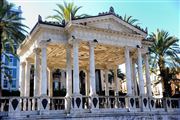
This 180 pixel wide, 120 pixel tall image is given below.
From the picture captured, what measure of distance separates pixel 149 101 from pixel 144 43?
23.2 ft

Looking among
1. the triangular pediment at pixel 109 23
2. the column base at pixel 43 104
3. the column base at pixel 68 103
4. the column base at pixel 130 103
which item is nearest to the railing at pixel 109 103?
the column base at pixel 130 103

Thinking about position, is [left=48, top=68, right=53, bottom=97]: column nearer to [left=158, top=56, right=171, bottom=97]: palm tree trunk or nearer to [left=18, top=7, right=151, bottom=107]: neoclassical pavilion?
[left=18, top=7, right=151, bottom=107]: neoclassical pavilion

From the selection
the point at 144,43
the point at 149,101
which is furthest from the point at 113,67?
the point at 149,101

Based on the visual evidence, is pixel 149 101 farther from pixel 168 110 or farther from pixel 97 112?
pixel 97 112

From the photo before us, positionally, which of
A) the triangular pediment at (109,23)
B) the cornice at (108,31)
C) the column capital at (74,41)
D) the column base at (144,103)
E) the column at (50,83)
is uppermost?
the triangular pediment at (109,23)

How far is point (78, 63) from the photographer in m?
25.3

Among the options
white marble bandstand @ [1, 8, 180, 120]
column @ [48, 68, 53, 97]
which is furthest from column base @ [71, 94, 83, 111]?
column @ [48, 68, 53, 97]

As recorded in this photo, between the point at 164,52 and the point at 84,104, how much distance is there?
17498mm

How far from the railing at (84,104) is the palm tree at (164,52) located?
24.2ft

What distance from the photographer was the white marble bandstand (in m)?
23.1

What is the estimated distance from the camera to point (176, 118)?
28.7 m

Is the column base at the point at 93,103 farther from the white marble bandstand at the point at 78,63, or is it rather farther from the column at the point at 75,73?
the column at the point at 75,73

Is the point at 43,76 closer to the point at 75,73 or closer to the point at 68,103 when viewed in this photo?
the point at 75,73

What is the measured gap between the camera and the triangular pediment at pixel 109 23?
25500 mm
